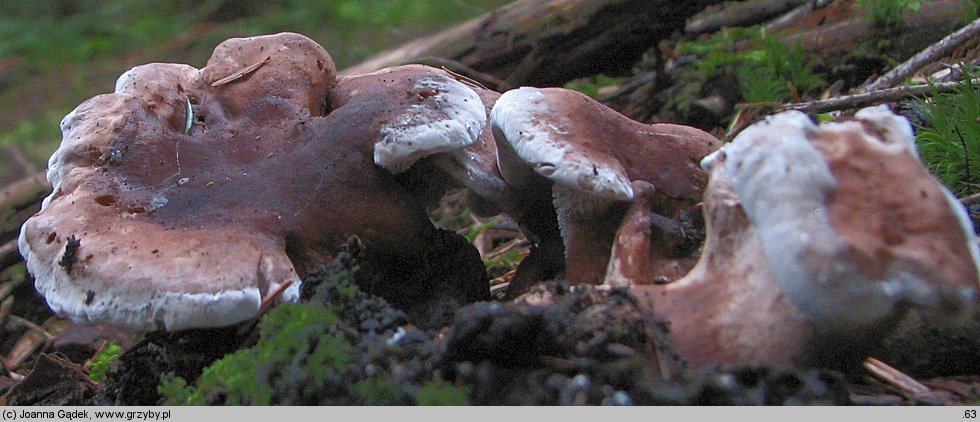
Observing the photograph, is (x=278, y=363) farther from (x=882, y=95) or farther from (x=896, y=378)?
(x=882, y=95)

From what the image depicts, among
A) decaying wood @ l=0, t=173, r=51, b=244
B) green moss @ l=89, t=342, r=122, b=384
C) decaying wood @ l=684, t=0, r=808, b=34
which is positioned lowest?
decaying wood @ l=0, t=173, r=51, b=244

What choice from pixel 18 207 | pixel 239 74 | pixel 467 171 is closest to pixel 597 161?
pixel 467 171

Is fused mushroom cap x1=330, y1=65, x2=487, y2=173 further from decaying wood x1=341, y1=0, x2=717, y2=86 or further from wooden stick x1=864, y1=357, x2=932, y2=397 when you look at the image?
decaying wood x1=341, y1=0, x2=717, y2=86

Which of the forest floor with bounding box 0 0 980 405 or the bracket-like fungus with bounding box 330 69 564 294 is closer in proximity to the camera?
the forest floor with bounding box 0 0 980 405

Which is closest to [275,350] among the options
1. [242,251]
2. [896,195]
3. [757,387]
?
[242,251]

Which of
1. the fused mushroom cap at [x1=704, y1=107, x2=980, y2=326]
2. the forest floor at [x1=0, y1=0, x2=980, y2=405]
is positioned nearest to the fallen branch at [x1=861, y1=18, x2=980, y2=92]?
the forest floor at [x1=0, y1=0, x2=980, y2=405]

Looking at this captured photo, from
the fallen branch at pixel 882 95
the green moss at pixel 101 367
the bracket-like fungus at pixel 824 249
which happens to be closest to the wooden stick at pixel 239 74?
the green moss at pixel 101 367

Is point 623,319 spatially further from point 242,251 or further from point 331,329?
point 242,251

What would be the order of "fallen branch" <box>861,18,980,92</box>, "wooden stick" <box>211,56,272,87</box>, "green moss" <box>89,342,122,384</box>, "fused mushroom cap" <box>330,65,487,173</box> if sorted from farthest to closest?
"fallen branch" <box>861,18,980,92</box>, "green moss" <box>89,342,122,384</box>, "wooden stick" <box>211,56,272,87</box>, "fused mushroom cap" <box>330,65,487,173</box>
